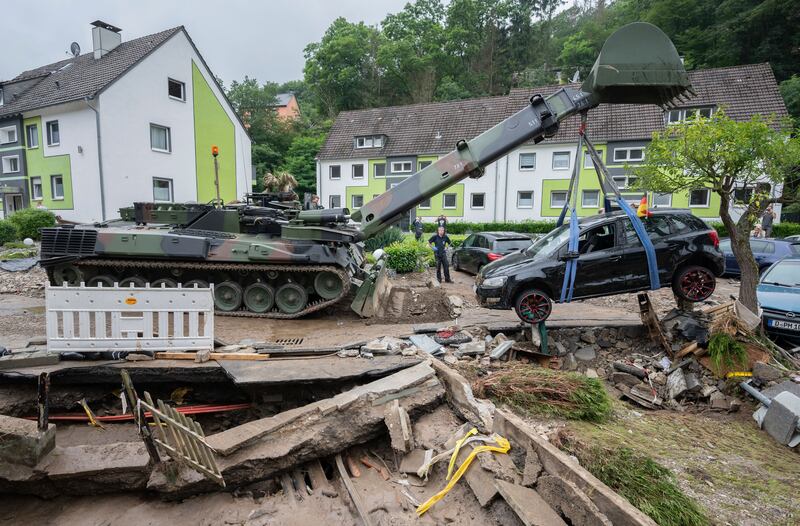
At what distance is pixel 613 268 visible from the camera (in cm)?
714

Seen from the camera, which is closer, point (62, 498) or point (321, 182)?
point (62, 498)

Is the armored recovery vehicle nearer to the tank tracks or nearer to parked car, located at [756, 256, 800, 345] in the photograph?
the tank tracks

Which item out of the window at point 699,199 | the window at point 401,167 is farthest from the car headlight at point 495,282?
the window at point 401,167

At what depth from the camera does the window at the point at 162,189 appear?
21.2 m

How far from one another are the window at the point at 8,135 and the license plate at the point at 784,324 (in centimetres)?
2963

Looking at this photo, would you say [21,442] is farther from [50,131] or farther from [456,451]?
[50,131]

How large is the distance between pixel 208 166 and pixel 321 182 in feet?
33.1

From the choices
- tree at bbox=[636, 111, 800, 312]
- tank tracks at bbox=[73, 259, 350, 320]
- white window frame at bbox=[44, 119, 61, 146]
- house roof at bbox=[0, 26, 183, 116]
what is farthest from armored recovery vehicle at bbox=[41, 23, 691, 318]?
white window frame at bbox=[44, 119, 61, 146]

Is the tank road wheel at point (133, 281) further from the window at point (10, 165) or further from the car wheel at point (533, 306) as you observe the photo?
the window at point (10, 165)

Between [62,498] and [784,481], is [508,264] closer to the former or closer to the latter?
[784,481]

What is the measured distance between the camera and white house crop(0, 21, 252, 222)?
63.3ft

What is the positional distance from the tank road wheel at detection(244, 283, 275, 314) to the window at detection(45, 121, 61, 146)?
59.5 ft

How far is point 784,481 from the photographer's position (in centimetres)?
414

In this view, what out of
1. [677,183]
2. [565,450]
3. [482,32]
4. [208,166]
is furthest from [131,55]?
[482,32]
